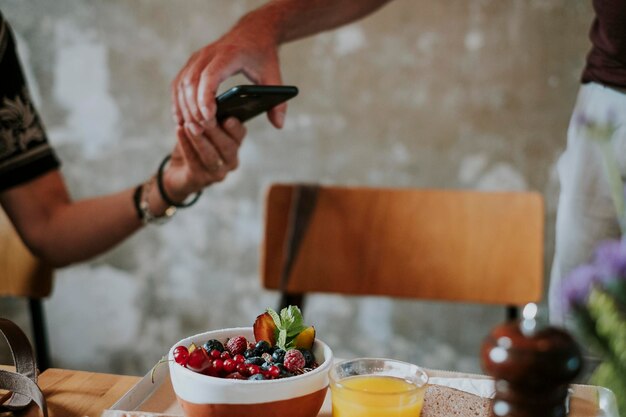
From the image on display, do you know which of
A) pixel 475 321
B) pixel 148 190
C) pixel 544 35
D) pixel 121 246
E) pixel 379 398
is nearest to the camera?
pixel 379 398

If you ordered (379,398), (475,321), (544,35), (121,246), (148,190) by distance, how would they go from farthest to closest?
(121,246), (475,321), (544,35), (148,190), (379,398)

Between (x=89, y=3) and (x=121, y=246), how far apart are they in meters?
0.56

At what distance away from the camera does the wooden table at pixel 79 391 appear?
632 millimetres

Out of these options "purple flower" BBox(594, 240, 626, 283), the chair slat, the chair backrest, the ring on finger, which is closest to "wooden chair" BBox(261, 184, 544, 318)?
the chair slat

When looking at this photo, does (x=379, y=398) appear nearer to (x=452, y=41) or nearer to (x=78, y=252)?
(x=78, y=252)

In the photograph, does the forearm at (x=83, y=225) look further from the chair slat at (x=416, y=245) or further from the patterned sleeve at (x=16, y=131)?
the chair slat at (x=416, y=245)

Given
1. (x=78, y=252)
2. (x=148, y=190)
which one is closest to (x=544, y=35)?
(x=148, y=190)

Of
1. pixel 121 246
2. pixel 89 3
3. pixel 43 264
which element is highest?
pixel 89 3

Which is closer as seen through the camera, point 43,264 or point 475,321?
point 43,264

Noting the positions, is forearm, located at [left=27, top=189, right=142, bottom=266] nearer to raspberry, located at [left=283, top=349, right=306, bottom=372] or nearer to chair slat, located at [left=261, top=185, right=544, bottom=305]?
chair slat, located at [left=261, top=185, right=544, bottom=305]

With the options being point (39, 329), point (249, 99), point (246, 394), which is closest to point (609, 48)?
point (249, 99)

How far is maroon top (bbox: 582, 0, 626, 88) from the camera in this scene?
1.09 m

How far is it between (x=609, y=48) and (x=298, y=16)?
20.7 inches

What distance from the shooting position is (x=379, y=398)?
0.56 meters
